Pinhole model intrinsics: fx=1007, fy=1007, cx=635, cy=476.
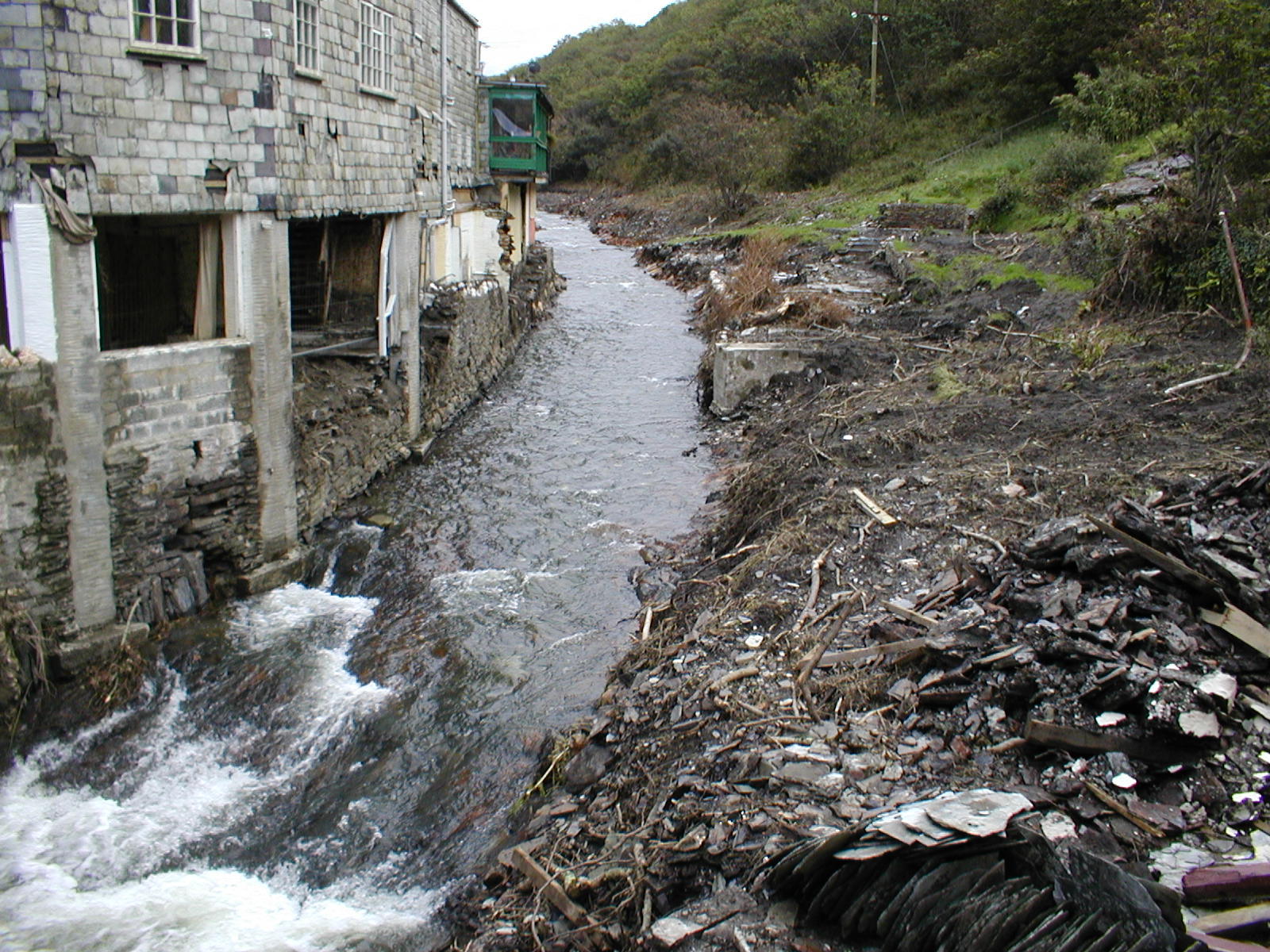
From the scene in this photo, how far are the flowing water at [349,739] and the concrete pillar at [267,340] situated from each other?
3.10 feet

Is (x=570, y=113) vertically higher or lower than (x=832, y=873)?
higher

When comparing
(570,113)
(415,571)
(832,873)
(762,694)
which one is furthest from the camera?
(570,113)

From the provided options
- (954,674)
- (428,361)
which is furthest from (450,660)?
(428,361)

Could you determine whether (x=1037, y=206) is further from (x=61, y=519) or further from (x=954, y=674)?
(x=61, y=519)

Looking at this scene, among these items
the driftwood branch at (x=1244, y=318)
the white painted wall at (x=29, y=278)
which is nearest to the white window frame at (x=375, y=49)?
the white painted wall at (x=29, y=278)

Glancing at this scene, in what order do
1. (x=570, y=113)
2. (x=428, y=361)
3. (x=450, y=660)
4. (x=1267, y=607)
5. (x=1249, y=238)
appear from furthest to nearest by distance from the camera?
(x=570, y=113), (x=428, y=361), (x=1249, y=238), (x=450, y=660), (x=1267, y=607)

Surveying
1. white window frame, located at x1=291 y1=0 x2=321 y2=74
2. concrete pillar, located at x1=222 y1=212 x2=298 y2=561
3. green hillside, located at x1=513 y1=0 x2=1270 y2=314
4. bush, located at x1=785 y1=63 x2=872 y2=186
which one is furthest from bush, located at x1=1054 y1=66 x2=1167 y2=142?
concrete pillar, located at x1=222 y1=212 x2=298 y2=561

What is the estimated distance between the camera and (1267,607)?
20.3 feet

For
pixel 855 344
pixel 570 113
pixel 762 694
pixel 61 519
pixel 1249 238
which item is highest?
pixel 570 113

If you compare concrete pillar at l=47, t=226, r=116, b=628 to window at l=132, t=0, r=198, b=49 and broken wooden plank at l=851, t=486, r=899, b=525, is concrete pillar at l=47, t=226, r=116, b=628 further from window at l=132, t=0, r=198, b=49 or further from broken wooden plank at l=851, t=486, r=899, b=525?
broken wooden plank at l=851, t=486, r=899, b=525

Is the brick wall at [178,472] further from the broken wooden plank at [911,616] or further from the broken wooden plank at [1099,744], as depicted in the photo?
the broken wooden plank at [1099,744]

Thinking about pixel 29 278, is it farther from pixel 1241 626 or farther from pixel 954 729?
pixel 1241 626

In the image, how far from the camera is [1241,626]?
603 cm

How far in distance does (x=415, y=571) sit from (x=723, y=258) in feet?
71.7
